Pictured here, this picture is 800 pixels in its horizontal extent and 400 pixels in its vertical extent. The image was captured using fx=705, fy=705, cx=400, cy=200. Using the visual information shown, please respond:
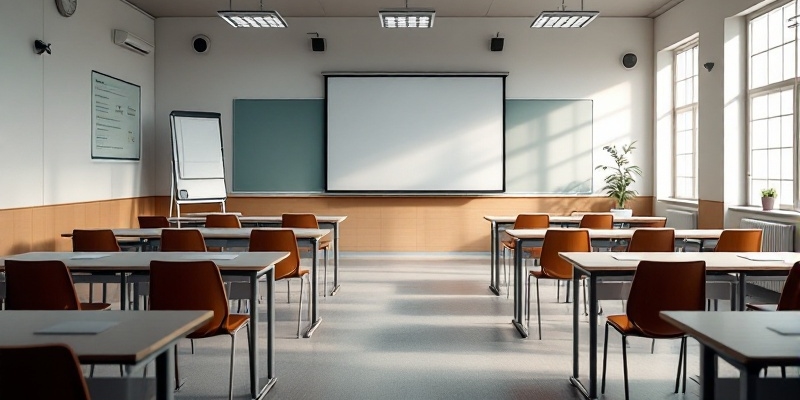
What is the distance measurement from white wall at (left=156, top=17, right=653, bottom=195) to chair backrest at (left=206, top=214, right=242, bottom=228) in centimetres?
350

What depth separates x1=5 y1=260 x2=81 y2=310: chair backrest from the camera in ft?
11.6

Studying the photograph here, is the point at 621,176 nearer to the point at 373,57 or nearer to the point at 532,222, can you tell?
the point at 532,222

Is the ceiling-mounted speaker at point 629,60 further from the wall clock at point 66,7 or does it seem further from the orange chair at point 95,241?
the orange chair at point 95,241

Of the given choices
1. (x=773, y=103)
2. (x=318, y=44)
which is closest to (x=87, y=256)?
(x=318, y=44)

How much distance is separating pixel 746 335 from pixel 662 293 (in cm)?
135

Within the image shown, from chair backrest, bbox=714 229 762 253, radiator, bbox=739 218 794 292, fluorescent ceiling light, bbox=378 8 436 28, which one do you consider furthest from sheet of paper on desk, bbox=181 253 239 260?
radiator, bbox=739 218 794 292

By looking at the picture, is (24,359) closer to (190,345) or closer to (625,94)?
(190,345)

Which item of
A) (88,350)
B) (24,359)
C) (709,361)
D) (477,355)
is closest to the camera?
(24,359)

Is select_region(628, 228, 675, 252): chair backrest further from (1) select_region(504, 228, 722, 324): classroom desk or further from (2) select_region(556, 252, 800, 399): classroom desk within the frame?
(2) select_region(556, 252, 800, 399): classroom desk

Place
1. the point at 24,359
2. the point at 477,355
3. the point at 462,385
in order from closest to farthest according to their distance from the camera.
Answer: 1. the point at 24,359
2. the point at 462,385
3. the point at 477,355

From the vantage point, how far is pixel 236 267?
3766 mm

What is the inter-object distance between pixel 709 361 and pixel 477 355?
2516mm

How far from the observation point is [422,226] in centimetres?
1066

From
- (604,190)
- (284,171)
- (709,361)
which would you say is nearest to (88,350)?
(709,361)
